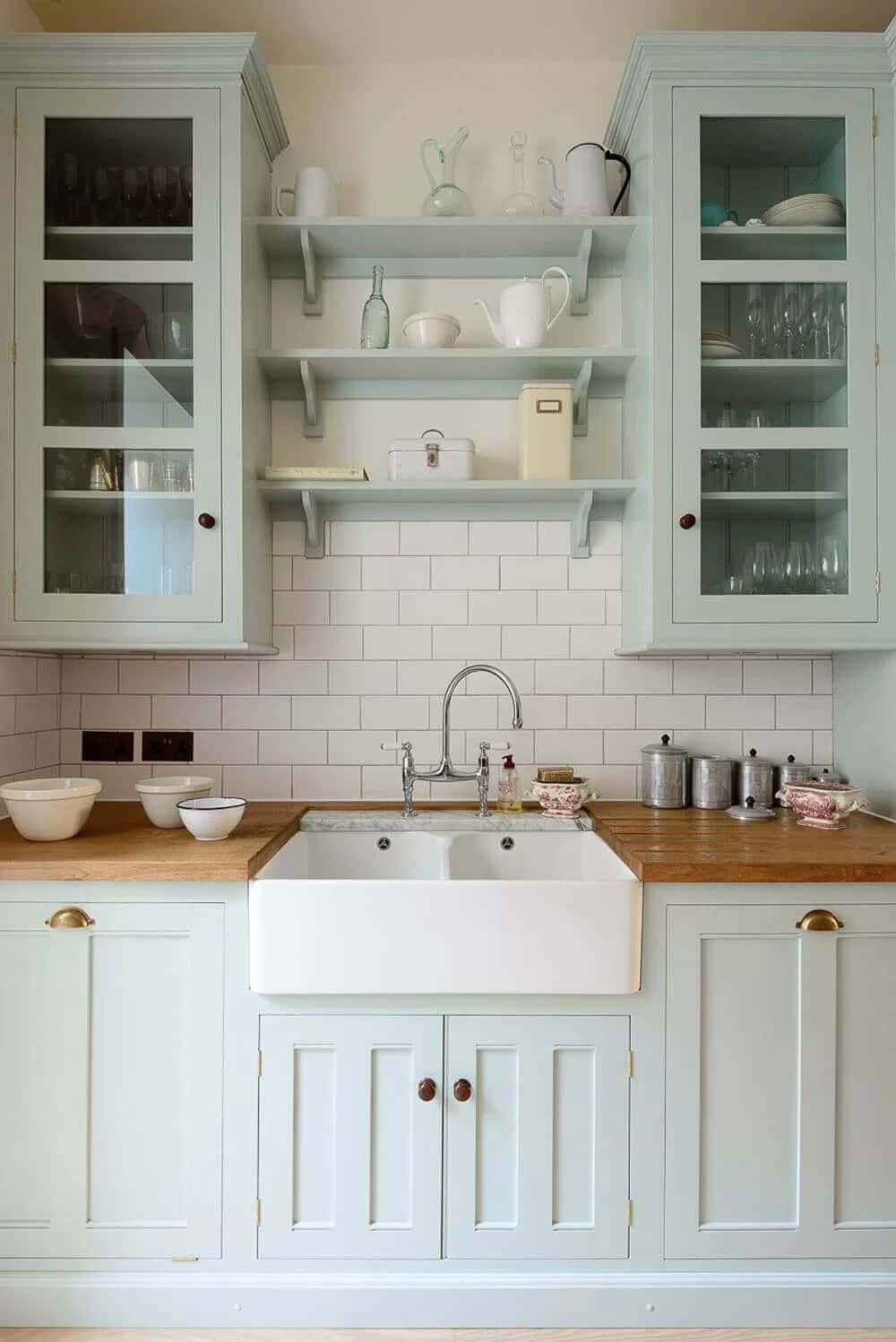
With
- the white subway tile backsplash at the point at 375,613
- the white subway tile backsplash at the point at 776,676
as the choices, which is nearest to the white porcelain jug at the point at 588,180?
the white subway tile backsplash at the point at 375,613

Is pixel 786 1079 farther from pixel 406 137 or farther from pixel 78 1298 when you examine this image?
pixel 406 137

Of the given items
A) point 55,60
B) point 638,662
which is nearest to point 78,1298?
point 638,662

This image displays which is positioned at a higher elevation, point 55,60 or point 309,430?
point 55,60

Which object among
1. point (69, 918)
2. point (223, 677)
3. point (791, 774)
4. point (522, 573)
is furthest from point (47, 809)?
point (791, 774)

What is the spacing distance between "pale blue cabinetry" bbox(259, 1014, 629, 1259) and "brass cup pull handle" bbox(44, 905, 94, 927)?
401 millimetres

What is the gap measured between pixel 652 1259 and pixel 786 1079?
0.44m

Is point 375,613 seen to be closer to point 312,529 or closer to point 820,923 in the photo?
point 312,529

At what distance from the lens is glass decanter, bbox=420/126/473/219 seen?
211cm

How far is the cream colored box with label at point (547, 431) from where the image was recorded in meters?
2.10

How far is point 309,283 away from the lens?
2.20 m

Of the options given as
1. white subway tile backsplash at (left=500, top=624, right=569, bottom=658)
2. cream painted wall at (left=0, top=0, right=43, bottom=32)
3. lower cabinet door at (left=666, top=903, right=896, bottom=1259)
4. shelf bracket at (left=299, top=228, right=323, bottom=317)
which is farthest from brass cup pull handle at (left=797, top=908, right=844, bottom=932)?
cream painted wall at (left=0, top=0, right=43, bottom=32)

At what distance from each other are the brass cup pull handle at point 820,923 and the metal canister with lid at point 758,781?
1.74 ft

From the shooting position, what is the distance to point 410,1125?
1.62 metres

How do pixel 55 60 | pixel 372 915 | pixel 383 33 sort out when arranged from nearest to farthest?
pixel 372 915
pixel 55 60
pixel 383 33
